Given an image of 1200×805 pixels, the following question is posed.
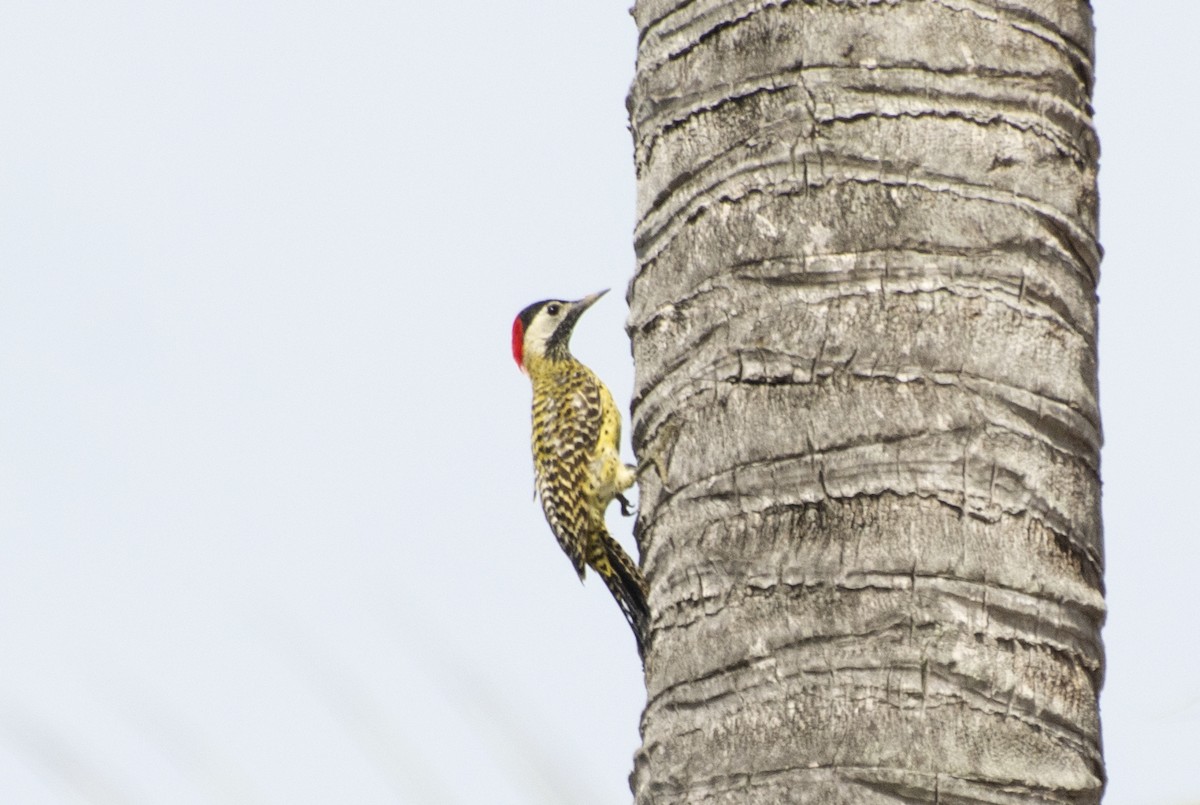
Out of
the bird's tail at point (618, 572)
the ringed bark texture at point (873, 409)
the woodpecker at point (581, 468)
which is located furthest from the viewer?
the woodpecker at point (581, 468)

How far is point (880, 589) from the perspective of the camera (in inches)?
110

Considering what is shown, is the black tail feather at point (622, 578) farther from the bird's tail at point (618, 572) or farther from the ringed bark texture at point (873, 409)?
the ringed bark texture at point (873, 409)

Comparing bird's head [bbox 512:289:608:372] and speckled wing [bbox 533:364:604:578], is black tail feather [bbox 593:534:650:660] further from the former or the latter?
bird's head [bbox 512:289:608:372]

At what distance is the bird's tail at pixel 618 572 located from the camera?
5.83 metres

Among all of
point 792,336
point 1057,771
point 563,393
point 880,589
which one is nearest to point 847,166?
point 792,336

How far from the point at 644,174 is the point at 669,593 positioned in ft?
3.07

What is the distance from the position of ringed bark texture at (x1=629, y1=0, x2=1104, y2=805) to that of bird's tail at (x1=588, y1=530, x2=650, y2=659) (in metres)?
2.48

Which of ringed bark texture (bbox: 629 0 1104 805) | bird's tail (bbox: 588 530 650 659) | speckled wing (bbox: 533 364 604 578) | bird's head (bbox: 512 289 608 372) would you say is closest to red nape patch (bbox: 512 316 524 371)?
bird's head (bbox: 512 289 608 372)

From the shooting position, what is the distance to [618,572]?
6.20 m

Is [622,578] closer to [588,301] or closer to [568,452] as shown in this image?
[568,452]

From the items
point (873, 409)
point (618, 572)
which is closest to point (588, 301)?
point (618, 572)

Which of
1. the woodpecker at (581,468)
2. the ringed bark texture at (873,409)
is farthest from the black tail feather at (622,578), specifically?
the ringed bark texture at (873,409)

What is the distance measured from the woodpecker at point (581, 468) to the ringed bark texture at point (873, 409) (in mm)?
2558

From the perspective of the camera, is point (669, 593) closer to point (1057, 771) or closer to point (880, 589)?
point (880, 589)
